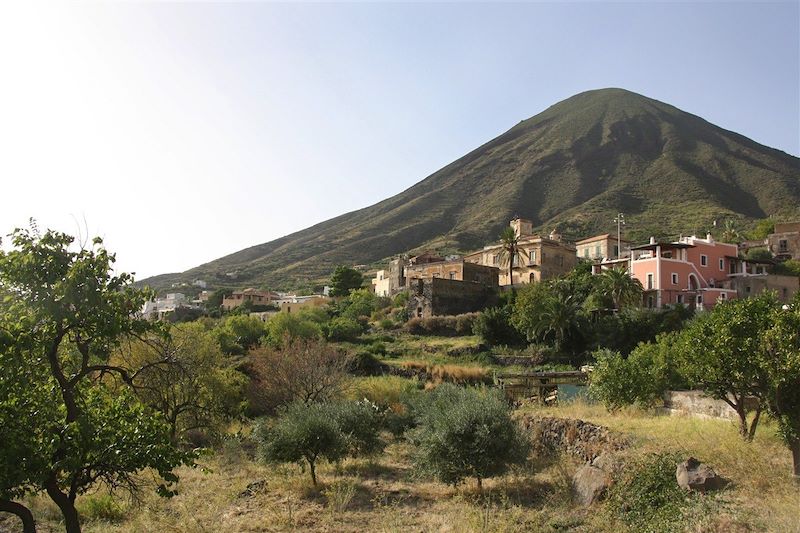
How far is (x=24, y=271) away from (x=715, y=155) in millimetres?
178319

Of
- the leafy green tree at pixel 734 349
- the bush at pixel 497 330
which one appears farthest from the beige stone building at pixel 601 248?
the leafy green tree at pixel 734 349

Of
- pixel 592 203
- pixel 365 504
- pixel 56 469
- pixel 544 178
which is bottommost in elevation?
pixel 365 504

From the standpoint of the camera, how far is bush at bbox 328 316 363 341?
5170 cm

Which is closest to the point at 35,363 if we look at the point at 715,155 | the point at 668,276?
the point at 668,276

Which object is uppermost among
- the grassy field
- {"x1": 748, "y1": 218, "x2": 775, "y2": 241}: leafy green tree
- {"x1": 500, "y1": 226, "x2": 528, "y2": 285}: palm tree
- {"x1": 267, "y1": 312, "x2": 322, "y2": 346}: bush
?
{"x1": 748, "y1": 218, "x2": 775, "y2": 241}: leafy green tree

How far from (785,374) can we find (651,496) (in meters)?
3.33

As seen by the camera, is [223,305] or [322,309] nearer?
[322,309]

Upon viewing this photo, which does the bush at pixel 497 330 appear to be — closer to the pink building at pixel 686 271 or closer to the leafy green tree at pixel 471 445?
the pink building at pixel 686 271

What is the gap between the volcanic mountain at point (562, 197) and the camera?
11581 centimetres

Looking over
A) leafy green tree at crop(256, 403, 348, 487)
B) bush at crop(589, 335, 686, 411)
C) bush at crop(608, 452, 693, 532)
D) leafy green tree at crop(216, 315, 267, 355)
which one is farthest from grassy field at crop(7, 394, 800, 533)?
leafy green tree at crop(216, 315, 267, 355)

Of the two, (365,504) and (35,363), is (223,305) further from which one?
(35,363)

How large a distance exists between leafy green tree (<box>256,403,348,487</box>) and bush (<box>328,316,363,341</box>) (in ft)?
110

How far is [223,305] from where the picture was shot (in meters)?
81.3

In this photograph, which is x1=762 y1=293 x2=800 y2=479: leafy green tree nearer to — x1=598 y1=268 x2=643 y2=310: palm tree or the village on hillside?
the village on hillside
